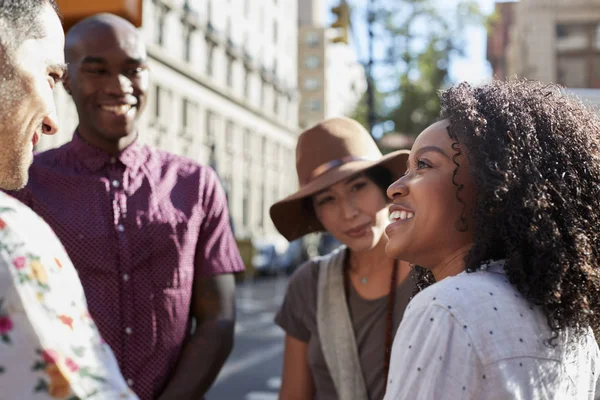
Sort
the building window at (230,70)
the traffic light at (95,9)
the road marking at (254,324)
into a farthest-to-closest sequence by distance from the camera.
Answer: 1. the building window at (230,70)
2. the road marking at (254,324)
3. the traffic light at (95,9)

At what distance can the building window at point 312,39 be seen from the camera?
3812 inches

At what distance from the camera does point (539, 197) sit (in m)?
1.99

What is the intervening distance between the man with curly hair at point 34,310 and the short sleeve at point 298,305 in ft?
6.49

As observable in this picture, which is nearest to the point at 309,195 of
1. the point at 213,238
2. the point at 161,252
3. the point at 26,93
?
the point at 213,238

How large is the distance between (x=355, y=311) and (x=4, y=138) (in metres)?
1.95

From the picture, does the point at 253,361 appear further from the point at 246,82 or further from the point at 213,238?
the point at 246,82

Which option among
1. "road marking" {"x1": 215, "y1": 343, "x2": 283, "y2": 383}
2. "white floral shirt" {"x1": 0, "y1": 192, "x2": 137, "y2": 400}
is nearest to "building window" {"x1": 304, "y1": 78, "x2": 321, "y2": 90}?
"road marking" {"x1": 215, "y1": 343, "x2": 283, "y2": 383}

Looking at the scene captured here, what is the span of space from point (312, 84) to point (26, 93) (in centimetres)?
9713

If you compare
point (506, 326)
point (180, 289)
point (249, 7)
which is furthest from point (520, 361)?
point (249, 7)

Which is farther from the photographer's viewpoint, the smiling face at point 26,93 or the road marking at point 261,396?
the road marking at point 261,396

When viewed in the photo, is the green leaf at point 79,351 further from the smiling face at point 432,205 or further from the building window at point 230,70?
the building window at point 230,70

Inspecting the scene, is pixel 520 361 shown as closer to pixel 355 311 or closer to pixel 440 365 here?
pixel 440 365

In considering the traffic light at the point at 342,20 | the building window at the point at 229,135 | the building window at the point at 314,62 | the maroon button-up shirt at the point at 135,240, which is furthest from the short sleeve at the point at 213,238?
the building window at the point at 314,62

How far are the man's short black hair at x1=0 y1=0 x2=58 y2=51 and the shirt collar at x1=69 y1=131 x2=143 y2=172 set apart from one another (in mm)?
1476
